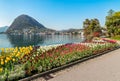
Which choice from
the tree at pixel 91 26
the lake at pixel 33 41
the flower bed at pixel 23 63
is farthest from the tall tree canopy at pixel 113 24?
the flower bed at pixel 23 63

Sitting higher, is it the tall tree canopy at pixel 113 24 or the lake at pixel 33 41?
the tall tree canopy at pixel 113 24

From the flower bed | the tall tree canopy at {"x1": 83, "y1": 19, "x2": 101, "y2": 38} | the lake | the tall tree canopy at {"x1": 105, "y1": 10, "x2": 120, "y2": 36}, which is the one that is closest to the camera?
the flower bed

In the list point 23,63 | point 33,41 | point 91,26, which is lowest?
point 33,41

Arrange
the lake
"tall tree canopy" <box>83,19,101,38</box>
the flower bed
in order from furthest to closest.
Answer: "tall tree canopy" <box>83,19,101,38</box> → the lake → the flower bed

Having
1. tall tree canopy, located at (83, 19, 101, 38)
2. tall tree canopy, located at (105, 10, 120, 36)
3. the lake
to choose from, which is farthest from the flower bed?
tall tree canopy, located at (83, 19, 101, 38)

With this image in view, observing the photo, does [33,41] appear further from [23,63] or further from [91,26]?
[23,63]

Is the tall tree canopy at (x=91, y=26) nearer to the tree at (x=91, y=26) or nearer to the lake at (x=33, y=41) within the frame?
the tree at (x=91, y=26)

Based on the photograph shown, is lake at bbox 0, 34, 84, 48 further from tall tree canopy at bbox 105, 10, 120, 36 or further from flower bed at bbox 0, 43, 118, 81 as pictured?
flower bed at bbox 0, 43, 118, 81

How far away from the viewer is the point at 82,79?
26.7 feet

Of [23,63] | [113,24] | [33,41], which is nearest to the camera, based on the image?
[23,63]

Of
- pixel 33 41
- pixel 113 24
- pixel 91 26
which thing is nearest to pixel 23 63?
pixel 113 24

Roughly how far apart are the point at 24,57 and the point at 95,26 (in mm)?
62375

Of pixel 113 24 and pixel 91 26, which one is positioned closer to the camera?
pixel 113 24

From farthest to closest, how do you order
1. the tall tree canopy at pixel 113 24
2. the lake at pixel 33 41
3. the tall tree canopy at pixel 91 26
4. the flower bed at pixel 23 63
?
the tall tree canopy at pixel 91 26
the tall tree canopy at pixel 113 24
the lake at pixel 33 41
the flower bed at pixel 23 63
